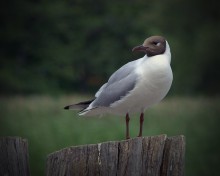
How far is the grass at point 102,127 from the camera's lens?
36.1 ft

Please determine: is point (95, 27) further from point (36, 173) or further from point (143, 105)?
point (143, 105)

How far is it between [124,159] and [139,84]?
1.39 meters

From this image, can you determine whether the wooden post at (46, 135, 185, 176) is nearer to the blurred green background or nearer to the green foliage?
the blurred green background

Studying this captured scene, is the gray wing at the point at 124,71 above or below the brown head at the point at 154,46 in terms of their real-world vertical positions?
below

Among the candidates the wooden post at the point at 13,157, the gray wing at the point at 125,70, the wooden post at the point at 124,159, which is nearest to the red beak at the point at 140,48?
the gray wing at the point at 125,70

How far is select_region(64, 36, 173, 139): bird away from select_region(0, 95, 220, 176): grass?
14.9 feet

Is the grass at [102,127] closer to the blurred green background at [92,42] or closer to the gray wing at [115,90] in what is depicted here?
the gray wing at [115,90]

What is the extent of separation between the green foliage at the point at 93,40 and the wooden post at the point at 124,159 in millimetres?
16478

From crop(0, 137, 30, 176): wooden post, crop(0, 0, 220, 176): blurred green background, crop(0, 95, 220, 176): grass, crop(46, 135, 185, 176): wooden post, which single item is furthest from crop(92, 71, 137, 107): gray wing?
crop(0, 0, 220, 176): blurred green background

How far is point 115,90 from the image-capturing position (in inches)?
227

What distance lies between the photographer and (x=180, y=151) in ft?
13.9

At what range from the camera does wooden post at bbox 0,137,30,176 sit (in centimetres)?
414

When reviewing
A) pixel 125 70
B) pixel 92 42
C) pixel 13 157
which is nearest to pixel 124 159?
pixel 13 157

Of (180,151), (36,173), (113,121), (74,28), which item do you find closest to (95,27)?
(74,28)
